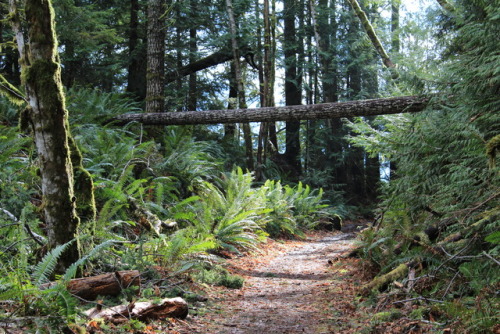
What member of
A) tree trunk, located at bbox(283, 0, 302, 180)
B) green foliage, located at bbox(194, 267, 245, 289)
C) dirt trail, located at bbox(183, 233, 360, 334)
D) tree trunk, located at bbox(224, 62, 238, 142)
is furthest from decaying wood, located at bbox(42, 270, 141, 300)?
tree trunk, located at bbox(283, 0, 302, 180)

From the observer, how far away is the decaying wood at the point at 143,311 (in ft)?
10.5

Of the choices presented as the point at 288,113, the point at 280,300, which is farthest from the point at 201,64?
the point at 280,300

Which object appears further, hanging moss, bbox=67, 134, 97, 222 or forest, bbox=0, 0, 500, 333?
hanging moss, bbox=67, 134, 97, 222

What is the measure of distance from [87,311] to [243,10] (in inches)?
530

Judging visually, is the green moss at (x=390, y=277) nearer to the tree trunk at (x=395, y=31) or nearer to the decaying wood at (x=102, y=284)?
the decaying wood at (x=102, y=284)

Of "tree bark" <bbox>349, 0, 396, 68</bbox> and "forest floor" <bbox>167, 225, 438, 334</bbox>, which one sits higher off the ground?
"tree bark" <bbox>349, 0, 396, 68</bbox>

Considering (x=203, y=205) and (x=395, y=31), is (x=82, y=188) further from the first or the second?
(x=395, y=31)

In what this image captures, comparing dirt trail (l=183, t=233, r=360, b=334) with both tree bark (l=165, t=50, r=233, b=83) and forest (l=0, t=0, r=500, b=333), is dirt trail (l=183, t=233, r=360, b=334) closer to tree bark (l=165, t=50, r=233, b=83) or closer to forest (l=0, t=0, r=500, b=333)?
forest (l=0, t=0, r=500, b=333)

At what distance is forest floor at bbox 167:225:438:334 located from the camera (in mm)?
3658

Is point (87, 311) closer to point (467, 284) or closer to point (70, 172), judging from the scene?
point (70, 172)

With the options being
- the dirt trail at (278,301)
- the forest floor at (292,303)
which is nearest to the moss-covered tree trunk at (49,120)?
the forest floor at (292,303)

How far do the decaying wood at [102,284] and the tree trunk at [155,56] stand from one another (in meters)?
6.62

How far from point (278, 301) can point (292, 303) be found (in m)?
0.19

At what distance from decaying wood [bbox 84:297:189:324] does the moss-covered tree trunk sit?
85 centimetres
